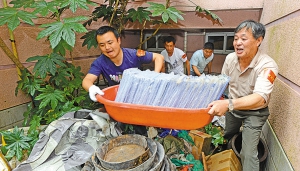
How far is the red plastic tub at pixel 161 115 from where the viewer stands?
3.34ft

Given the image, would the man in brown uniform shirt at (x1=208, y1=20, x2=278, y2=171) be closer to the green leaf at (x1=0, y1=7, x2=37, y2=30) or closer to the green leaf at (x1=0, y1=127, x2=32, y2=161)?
the green leaf at (x1=0, y1=7, x2=37, y2=30)

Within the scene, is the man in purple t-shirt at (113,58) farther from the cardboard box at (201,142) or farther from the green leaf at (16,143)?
the cardboard box at (201,142)

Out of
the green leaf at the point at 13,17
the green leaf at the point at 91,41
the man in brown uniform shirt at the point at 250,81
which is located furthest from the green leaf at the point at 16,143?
the man in brown uniform shirt at the point at 250,81

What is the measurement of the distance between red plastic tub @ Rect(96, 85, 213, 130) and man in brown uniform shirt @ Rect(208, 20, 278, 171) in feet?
0.95

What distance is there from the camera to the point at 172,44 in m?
3.62

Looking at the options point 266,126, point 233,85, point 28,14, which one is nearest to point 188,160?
point 233,85

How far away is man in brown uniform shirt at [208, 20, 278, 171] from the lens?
1.42m

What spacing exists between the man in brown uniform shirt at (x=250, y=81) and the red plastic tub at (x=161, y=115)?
29cm

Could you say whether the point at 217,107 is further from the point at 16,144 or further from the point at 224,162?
the point at 16,144

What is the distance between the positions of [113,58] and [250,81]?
1.28 m

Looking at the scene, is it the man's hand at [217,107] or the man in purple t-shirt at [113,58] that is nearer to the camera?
the man's hand at [217,107]

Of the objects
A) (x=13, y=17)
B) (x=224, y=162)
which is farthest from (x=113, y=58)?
(x=224, y=162)

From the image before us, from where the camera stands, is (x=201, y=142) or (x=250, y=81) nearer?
(x=250, y=81)

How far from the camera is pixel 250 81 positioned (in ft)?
5.62
